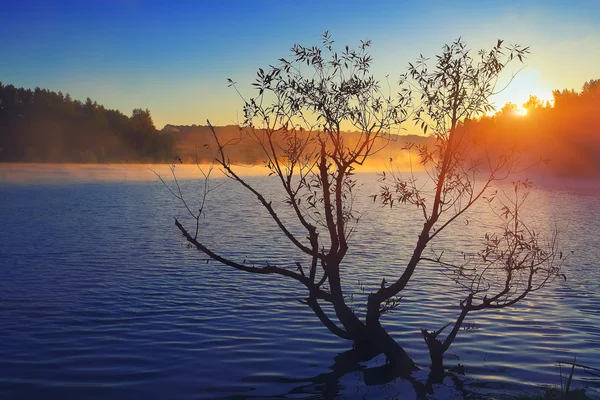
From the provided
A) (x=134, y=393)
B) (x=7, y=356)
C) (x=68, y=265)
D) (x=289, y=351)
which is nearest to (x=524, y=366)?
(x=289, y=351)

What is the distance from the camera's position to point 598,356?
14180 mm

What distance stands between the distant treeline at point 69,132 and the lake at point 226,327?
121759mm

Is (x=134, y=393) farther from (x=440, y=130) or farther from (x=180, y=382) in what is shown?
(x=440, y=130)

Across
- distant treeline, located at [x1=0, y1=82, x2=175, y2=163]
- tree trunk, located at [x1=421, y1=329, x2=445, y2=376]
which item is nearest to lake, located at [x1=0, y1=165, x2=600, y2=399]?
tree trunk, located at [x1=421, y1=329, x2=445, y2=376]

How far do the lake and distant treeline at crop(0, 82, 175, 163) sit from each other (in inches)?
4794

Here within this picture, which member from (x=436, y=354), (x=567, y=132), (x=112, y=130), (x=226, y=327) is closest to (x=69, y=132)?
(x=112, y=130)

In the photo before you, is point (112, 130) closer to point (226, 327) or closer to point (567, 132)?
point (567, 132)

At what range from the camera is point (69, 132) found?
160 meters

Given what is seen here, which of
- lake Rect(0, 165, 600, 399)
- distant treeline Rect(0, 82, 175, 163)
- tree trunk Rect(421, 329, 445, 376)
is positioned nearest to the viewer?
lake Rect(0, 165, 600, 399)

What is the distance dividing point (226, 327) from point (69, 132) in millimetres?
154876

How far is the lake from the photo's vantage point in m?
12.7

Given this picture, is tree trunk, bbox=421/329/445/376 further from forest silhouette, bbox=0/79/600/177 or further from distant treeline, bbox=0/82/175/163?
distant treeline, bbox=0/82/175/163

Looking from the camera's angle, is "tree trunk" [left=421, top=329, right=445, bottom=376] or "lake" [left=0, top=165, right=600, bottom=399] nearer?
"lake" [left=0, top=165, right=600, bottom=399]

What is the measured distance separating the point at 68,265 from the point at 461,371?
675 inches
